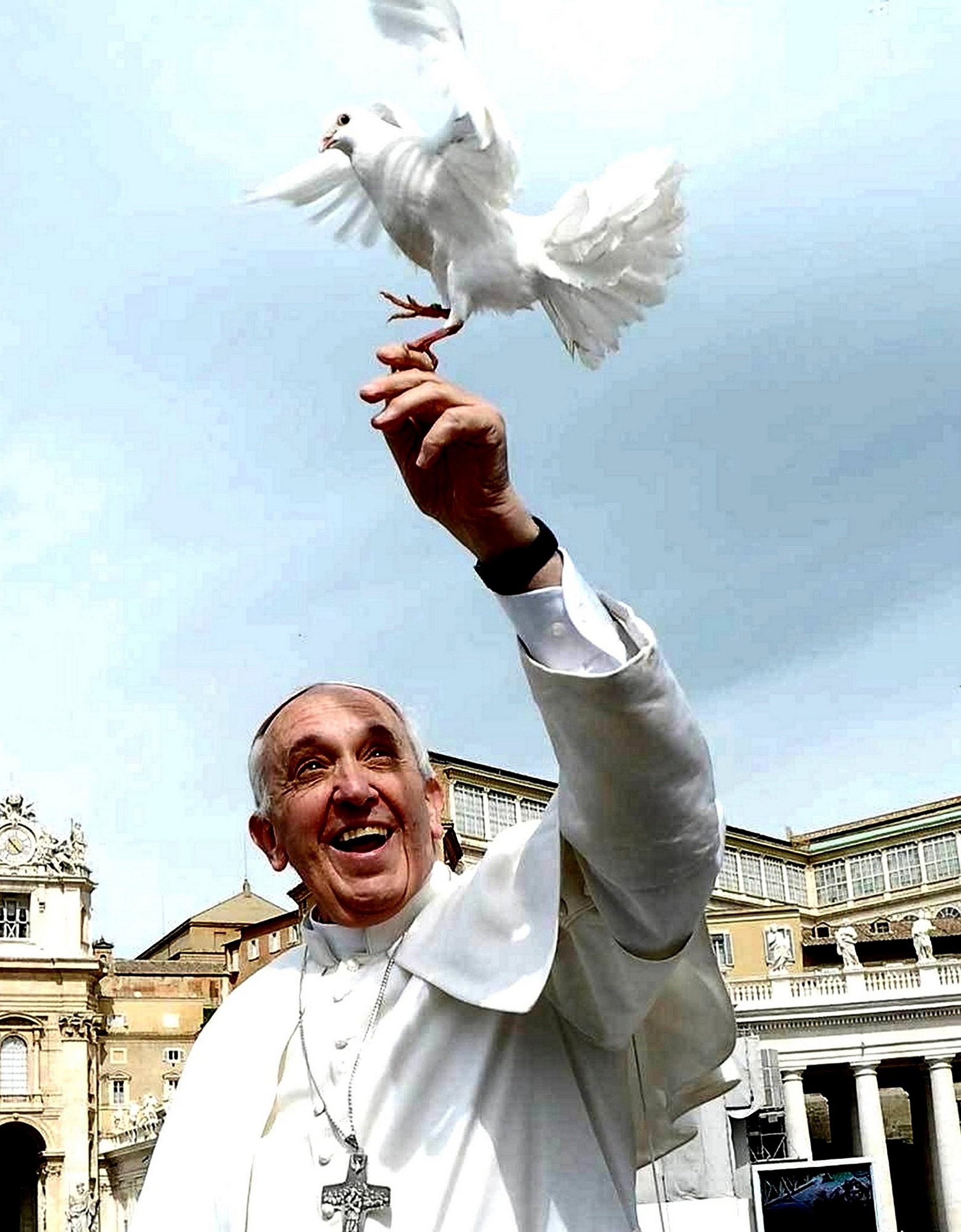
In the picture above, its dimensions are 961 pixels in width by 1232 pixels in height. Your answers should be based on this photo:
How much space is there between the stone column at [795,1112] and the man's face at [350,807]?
38013 millimetres

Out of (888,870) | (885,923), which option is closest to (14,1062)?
(885,923)

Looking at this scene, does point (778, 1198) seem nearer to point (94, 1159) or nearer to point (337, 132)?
point (337, 132)

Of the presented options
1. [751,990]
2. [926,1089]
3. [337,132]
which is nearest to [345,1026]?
[337,132]

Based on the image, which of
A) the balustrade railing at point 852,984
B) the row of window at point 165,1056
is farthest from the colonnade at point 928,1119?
the row of window at point 165,1056

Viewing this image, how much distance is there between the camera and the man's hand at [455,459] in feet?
7.34

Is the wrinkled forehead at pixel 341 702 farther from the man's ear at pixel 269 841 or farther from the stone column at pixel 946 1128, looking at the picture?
the stone column at pixel 946 1128

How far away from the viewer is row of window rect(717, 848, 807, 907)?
5991cm

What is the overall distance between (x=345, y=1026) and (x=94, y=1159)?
57.6 metres

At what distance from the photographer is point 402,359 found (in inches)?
94.6

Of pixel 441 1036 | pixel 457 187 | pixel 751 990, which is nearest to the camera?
pixel 441 1036

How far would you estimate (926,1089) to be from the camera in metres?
42.1

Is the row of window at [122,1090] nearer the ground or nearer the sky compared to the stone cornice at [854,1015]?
nearer the sky

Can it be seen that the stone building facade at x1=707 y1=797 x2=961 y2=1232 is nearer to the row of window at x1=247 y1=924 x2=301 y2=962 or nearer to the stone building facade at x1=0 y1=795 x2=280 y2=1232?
the row of window at x1=247 y1=924 x2=301 y2=962

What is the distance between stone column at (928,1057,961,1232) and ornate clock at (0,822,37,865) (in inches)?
1367
